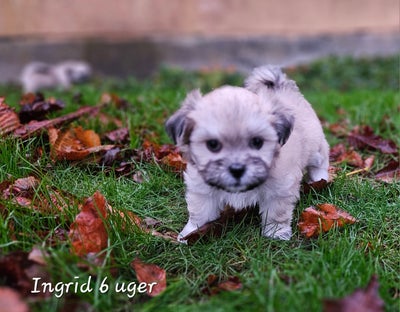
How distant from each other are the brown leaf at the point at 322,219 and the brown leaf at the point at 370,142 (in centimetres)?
136

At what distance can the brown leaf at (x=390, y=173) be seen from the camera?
11.9ft

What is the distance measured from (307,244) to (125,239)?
1.02 metres

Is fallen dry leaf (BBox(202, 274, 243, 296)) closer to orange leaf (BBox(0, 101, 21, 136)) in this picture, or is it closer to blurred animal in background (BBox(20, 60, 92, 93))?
orange leaf (BBox(0, 101, 21, 136))

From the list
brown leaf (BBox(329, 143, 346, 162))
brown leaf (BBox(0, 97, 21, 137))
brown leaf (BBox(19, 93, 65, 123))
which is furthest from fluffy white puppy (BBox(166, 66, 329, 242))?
brown leaf (BBox(19, 93, 65, 123))

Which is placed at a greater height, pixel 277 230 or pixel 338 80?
pixel 277 230

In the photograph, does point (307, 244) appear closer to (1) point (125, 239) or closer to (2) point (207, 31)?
(1) point (125, 239)

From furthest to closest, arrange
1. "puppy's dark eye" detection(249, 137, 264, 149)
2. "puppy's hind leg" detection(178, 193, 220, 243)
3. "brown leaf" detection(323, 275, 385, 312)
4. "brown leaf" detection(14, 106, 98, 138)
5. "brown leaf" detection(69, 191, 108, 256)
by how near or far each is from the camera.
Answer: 1. "brown leaf" detection(14, 106, 98, 138)
2. "puppy's hind leg" detection(178, 193, 220, 243)
3. "puppy's dark eye" detection(249, 137, 264, 149)
4. "brown leaf" detection(69, 191, 108, 256)
5. "brown leaf" detection(323, 275, 385, 312)

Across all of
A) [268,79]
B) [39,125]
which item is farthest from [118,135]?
[268,79]

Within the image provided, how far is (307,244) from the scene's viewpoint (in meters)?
2.81

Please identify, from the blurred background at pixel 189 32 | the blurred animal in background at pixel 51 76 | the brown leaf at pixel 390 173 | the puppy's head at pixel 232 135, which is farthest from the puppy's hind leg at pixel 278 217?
the blurred background at pixel 189 32

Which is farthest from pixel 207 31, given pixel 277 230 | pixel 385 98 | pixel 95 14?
pixel 277 230

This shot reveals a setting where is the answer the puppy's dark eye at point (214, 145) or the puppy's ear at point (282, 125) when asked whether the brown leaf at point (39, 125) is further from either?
the puppy's ear at point (282, 125)

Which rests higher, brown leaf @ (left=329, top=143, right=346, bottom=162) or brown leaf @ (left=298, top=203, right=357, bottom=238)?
brown leaf @ (left=298, top=203, right=357, bottom=238)

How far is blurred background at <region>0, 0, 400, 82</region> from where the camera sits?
31.4ft
